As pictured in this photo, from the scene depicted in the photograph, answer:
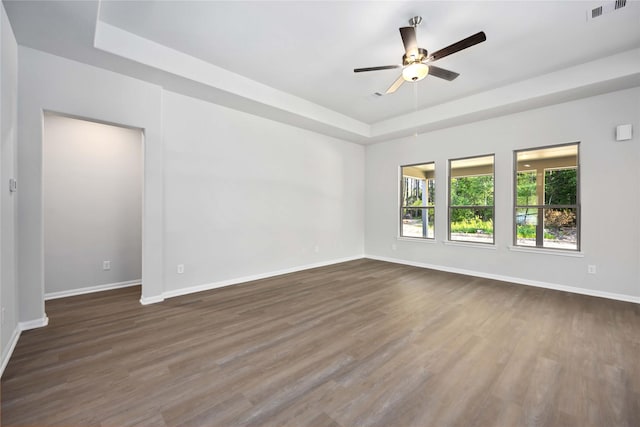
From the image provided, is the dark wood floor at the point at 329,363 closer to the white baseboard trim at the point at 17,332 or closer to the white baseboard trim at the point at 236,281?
the white baseboard trim at the point at 17,332

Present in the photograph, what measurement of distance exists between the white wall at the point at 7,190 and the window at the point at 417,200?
6192 millimetres

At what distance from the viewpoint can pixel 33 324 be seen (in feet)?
9.37

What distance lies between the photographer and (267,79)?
13.7ft

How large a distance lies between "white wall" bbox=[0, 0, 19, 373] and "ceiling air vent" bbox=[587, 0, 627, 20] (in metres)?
5.29

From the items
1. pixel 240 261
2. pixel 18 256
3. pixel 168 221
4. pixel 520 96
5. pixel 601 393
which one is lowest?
pixel 601 393

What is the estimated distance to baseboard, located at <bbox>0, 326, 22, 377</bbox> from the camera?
2.16 metres

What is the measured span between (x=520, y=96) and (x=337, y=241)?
169 inches

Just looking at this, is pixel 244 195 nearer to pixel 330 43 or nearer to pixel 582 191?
pixel 330 43

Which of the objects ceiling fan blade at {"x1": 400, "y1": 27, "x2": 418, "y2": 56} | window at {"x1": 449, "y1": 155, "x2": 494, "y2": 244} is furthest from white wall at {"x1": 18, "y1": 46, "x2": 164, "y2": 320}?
window at {"x1": 449, "y1": 155, "x2": 494, "y2": 244}

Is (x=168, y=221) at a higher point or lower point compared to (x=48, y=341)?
higher

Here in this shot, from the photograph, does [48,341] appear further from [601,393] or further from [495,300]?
[495,300]

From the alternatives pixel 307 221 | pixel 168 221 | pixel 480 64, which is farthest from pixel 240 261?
pixel 480 64

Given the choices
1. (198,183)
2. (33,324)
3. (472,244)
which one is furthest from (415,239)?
(33,324)

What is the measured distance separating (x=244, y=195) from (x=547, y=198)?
511 centimetres
